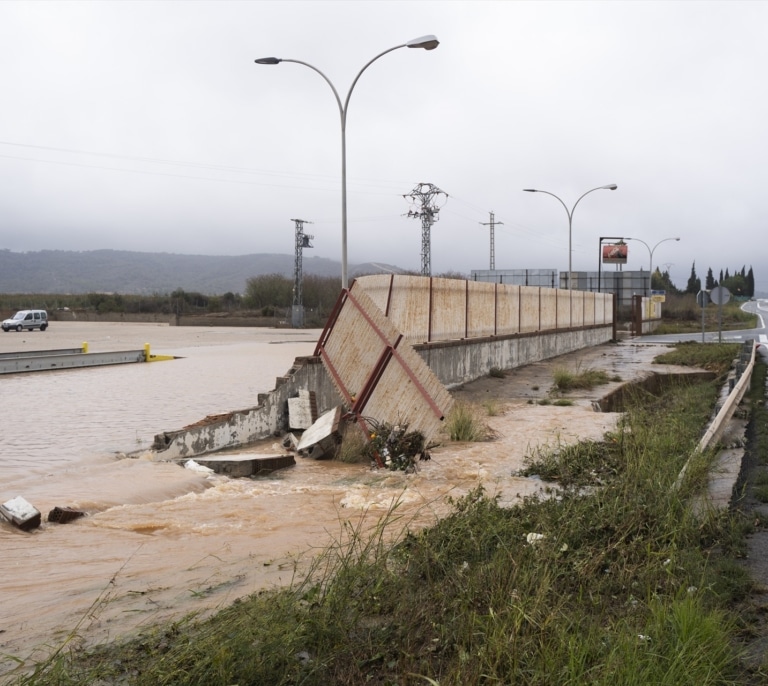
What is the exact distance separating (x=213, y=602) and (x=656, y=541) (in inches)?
126

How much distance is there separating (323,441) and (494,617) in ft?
23.8

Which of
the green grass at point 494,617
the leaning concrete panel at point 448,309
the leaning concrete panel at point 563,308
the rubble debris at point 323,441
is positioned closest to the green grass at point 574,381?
the leaning concrete panel at point 448,309

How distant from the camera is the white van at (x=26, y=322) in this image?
192ft

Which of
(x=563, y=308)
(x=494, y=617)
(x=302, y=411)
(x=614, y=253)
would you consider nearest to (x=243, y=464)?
(x=302, y=411)

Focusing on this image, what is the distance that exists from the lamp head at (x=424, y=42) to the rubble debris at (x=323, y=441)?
34.0 feet

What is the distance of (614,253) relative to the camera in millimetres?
88875

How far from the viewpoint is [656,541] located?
5.68 metres

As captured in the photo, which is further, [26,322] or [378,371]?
[26,322]

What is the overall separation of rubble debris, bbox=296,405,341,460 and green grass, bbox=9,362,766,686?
189 inches

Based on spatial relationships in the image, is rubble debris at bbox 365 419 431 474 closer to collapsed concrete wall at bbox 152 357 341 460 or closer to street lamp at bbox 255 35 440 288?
collapsed concrete wall at bbox 152 357 341 460

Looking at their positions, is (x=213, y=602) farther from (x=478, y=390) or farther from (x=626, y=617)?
(x=478, y=390)

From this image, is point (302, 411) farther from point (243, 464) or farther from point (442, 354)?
point (442, 354)

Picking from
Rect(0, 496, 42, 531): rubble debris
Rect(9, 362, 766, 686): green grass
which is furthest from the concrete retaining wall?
Rect(9, 362, 766, 686): green grass

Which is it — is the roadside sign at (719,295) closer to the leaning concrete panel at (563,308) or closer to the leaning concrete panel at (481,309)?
the leaning concrete panel at (563,308)
